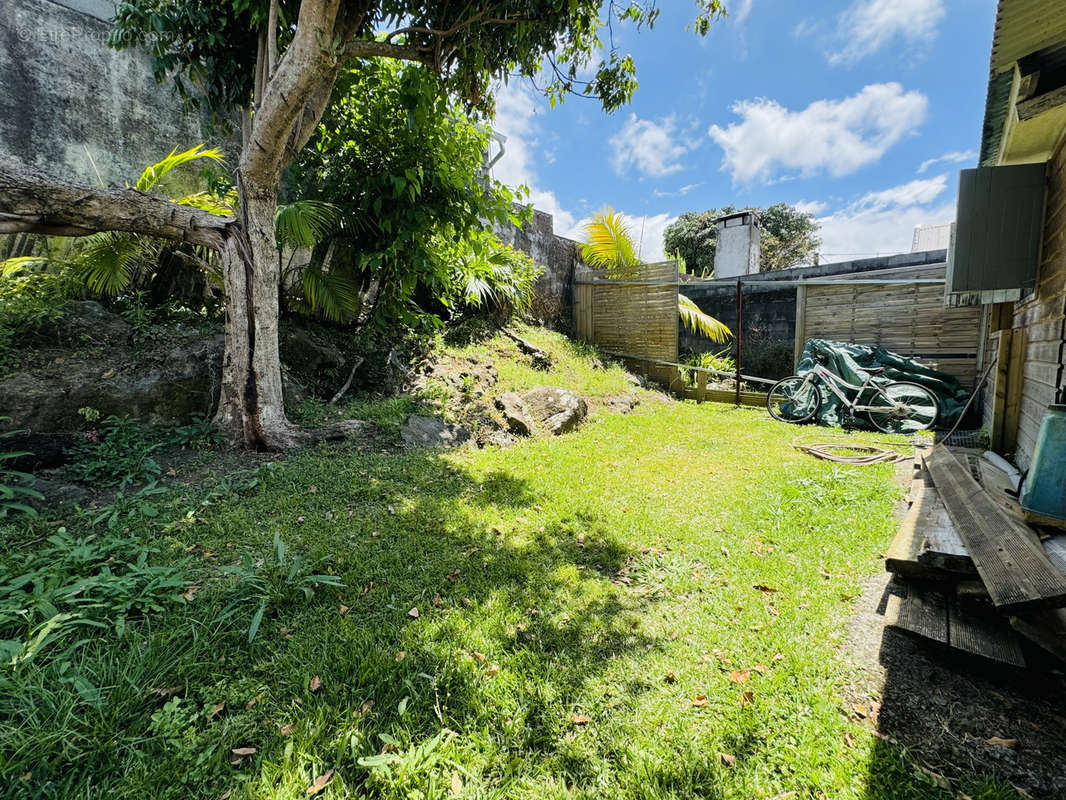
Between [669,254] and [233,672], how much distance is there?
20.9 metres

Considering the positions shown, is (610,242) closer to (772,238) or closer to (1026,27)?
(1026,27)

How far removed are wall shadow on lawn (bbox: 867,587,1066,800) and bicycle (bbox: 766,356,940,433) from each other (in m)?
4.61

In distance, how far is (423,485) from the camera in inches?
137

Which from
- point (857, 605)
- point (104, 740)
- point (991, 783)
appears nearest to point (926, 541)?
point (857, 605)

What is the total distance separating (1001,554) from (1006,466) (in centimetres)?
230

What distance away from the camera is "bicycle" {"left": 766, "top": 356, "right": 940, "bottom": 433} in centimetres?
548

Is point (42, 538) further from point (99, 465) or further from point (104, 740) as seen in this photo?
point (104, 740)

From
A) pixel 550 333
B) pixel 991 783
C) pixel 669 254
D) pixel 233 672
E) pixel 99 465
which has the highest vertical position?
pixel 669 254

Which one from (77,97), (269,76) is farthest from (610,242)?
(77,97)

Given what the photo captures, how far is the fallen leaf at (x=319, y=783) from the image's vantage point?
1.28 meters

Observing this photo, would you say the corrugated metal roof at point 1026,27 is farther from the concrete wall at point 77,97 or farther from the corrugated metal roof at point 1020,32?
the concrete wall at point 77,97

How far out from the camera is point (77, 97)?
4879mm

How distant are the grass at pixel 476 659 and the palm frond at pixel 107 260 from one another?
2.79 metres

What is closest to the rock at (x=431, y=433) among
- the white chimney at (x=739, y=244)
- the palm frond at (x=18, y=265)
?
the palm frond at (x=18, y=265)
